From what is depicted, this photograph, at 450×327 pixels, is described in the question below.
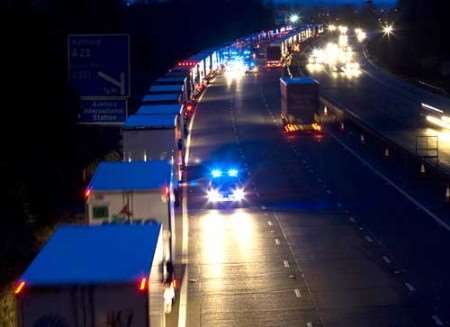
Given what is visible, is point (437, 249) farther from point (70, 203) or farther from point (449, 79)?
point (449, 79)

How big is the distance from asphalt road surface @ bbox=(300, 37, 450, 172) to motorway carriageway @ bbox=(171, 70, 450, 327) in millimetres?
6588

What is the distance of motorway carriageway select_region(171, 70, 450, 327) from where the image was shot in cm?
1930

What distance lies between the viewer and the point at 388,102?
74.6 meters

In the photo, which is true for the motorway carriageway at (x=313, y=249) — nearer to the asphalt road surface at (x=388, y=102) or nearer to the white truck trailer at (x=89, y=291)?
the white truck trailer at (x=89, y=291)

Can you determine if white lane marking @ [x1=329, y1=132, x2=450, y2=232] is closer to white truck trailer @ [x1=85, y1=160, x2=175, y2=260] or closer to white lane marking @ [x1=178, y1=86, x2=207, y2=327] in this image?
white lane marking @ [x1=178, y1=86, x2=207, y2=327]

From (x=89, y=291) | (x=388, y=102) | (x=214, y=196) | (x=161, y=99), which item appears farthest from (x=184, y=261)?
Answer: (x=388, y=102)

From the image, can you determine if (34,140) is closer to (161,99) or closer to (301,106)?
(161,99)

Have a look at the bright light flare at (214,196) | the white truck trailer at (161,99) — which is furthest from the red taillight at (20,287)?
the white truck trailer at (161,99)

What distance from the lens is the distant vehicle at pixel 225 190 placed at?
3428 centimetres

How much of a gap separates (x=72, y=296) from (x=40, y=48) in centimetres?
2044

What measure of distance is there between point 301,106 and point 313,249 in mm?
28905

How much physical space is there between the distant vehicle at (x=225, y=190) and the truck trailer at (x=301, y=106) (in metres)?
18.4

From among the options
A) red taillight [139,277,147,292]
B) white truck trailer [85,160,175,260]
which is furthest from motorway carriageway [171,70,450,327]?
red taillight [139,277,147,292]

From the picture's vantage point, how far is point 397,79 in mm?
100250
